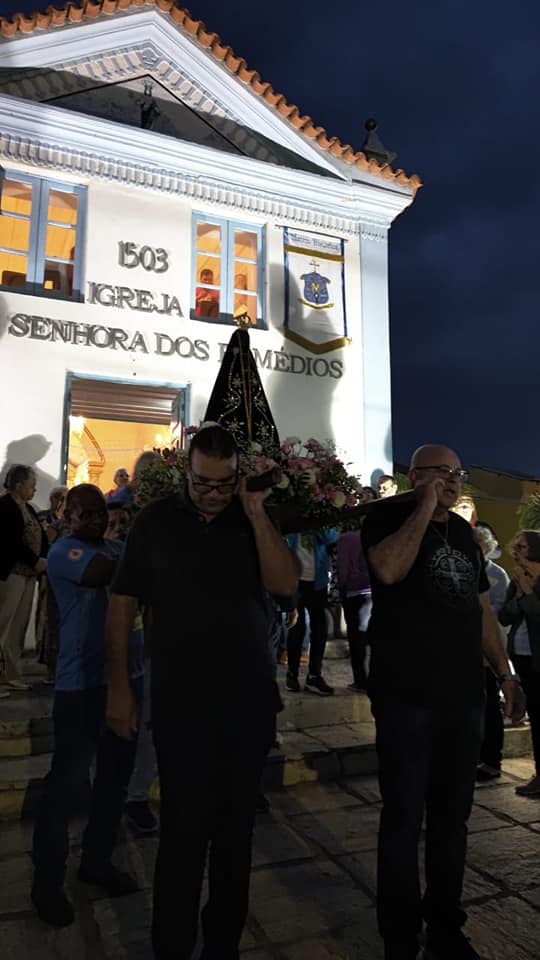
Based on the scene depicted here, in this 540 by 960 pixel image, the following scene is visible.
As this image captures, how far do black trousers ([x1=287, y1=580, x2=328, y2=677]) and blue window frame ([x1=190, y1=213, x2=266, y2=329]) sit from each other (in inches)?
182

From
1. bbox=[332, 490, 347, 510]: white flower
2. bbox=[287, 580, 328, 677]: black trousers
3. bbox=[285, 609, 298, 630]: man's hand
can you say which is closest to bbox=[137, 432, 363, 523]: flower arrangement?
bbox=[332, 490, 347, 510]: white flower

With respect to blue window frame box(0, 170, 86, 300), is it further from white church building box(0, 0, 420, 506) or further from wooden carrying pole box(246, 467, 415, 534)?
wooden carrying pole box(246, 467, 415, 534)

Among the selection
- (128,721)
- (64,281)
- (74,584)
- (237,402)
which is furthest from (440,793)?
(64,281)

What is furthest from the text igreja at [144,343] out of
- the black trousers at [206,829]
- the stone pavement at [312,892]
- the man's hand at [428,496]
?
the black trousers at [206,829]

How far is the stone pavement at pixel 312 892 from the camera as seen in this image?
2645mm

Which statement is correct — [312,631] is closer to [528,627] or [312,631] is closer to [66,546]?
[528,627]

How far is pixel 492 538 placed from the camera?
5.67m

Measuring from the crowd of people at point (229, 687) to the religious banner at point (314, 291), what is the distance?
23.1 ft

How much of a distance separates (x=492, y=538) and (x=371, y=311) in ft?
18.1

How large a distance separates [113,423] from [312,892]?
922 cm

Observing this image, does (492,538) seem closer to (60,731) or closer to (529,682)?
(529,682)

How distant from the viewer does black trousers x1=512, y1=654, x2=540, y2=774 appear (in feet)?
15.1

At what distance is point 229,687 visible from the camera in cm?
225

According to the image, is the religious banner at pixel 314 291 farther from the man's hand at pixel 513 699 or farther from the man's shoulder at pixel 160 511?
the man's shoulder at pixel 160 511
